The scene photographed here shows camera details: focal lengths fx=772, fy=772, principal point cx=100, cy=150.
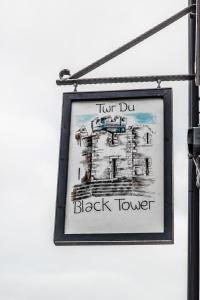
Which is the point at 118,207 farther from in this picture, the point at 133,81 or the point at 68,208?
the point at 133,81

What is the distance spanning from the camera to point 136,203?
7926 mm

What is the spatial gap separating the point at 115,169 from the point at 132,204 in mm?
463

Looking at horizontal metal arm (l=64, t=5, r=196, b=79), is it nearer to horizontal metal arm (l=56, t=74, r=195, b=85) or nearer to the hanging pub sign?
horizontal metal arm (l=56, t=74, r=195, b=85)

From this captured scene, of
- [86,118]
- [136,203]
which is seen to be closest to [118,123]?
[86,118]

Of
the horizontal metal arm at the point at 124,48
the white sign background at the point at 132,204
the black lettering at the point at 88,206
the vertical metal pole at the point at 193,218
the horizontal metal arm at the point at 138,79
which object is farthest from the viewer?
the horizontal metal arm at the point at 124,48

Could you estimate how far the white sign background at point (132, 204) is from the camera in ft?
25.7

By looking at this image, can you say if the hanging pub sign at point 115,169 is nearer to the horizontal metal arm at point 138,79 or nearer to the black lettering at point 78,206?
the black lettering at point 78,206

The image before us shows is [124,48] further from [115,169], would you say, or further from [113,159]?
[115,169]

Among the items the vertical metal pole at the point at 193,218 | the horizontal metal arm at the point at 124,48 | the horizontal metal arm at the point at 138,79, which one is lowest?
the vertical metal pole at the point at 193,218

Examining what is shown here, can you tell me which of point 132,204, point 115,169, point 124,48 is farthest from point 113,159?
point 124,48

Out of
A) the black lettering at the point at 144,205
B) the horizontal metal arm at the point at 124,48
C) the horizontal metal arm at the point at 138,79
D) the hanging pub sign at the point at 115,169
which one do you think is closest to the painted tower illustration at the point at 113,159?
the hanging pub sign at the point at 115,169

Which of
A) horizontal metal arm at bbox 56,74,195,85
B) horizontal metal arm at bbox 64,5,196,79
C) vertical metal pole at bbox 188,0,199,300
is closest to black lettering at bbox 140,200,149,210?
vertical metal pole at bbox 188,0,199,300

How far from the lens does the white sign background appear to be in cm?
785

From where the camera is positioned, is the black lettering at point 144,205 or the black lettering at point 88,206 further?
the black lettering at point 88,206
